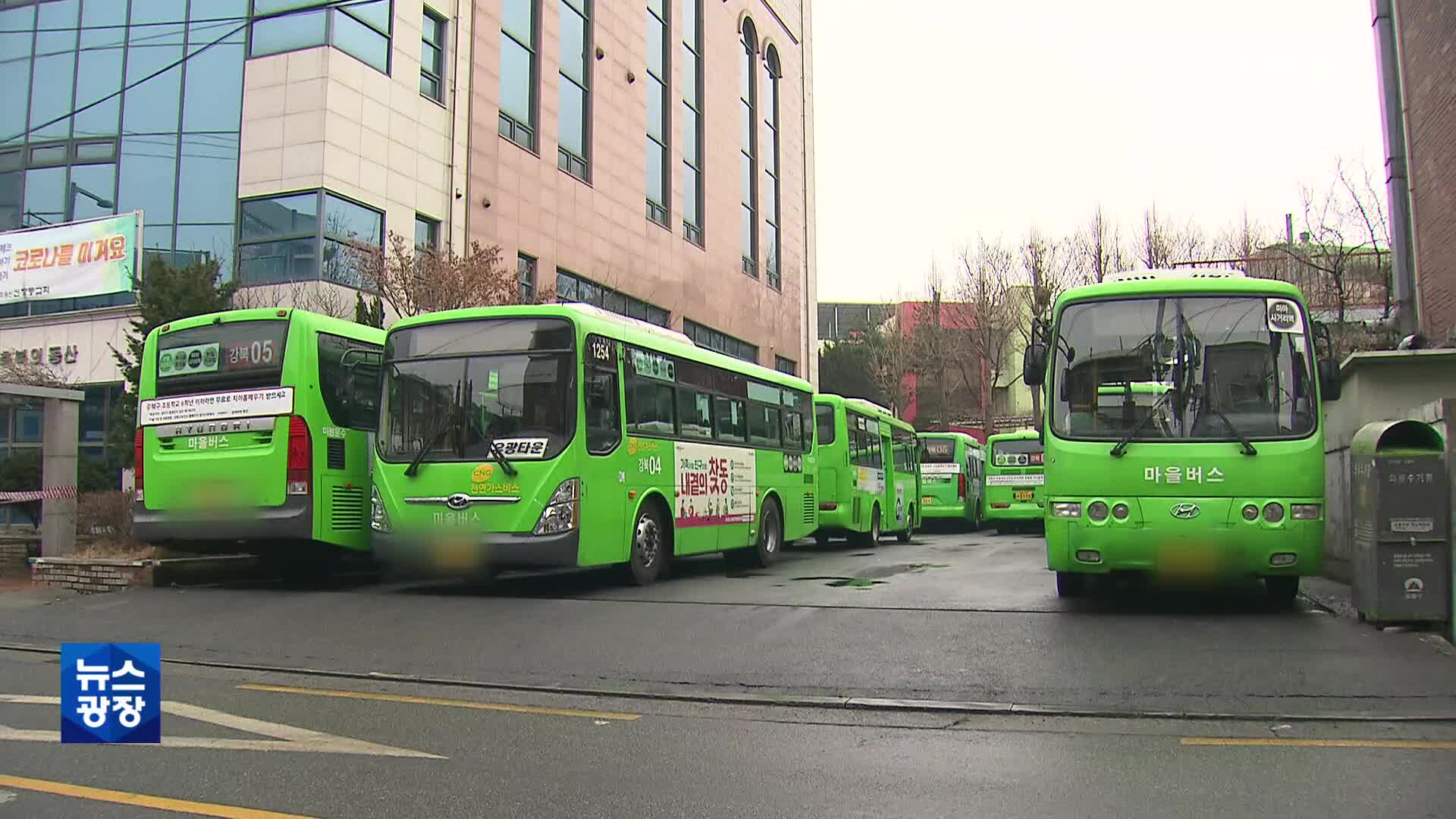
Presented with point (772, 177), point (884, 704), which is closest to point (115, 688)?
point (884, 704)

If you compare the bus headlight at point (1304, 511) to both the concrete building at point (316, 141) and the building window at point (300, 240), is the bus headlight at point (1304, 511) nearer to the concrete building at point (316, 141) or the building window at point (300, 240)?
the concrete building at point (316, 141)

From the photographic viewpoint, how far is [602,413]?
1226cm

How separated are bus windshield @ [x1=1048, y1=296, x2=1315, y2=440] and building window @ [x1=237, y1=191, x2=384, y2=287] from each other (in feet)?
52.2

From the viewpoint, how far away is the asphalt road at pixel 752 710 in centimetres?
490

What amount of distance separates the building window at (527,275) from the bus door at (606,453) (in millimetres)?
15693

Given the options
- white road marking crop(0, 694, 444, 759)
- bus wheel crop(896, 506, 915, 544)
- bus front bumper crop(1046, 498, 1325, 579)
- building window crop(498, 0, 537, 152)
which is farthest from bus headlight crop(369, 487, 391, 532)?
building window crop(498, 0, 537, 152)

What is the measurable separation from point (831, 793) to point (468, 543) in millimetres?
7386

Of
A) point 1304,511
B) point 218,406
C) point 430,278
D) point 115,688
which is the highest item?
point 430,278

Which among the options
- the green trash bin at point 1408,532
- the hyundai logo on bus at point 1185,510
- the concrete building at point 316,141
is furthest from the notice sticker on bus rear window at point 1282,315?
Answer: the concrete building at point 316,141

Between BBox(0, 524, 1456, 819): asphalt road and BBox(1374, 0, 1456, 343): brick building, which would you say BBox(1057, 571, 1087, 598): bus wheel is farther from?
BBox(1374, 0, 1456, 343): brick building

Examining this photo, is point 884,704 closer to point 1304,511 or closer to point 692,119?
point 1304,511

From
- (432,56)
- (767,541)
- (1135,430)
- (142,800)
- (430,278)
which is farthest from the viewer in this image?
(432,56)

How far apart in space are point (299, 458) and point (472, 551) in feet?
8.71

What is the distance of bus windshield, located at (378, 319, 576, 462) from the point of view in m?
11.8
